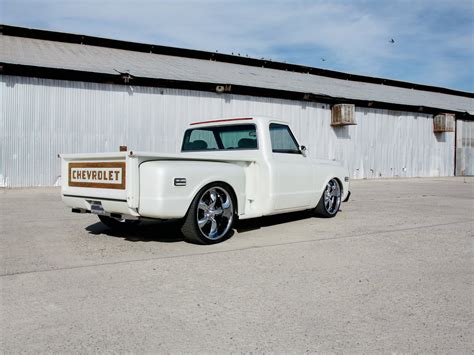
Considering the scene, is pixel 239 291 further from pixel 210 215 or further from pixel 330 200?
pixel 330 200

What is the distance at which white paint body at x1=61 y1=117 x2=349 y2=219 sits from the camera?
4.96m

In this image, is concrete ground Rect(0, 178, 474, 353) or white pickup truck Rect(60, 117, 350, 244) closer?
concrete ground Rect(0, 178, 474, 353)

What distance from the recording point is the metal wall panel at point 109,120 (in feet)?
46.5

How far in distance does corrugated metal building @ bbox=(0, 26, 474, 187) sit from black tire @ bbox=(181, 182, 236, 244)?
1080cm

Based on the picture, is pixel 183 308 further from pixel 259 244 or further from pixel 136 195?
pixel 259 244

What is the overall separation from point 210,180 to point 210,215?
51cm

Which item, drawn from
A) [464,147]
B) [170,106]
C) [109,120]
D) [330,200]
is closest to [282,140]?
[330,200]

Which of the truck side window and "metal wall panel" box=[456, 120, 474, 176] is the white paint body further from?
"metal wall panel" box=[456, 120, 474, 176]

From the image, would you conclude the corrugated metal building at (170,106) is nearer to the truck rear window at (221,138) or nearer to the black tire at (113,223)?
the truck rear window at (221,138)

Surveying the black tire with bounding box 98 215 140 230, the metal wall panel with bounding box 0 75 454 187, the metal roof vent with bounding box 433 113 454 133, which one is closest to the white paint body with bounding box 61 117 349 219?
the black tire with bounding box 98 215 140 230

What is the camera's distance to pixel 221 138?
7.20m

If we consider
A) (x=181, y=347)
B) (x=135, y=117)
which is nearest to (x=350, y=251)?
(x=181, y=347)

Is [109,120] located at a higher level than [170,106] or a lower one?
lower

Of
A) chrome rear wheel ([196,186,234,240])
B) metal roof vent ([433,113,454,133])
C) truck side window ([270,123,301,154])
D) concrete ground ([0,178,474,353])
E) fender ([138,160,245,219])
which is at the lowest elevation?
concrete ground ([0,178,474,353])
